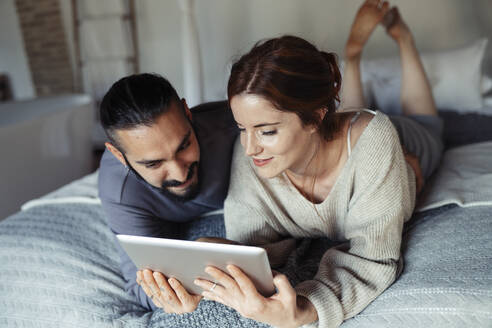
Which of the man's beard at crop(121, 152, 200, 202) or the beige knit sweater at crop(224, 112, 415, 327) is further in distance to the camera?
the man's beard at crop(121, 152, 200, 202)

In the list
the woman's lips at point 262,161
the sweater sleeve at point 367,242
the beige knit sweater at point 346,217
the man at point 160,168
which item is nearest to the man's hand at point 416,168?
the man at point 160,168

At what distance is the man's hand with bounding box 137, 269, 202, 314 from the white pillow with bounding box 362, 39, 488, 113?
5.59 feet

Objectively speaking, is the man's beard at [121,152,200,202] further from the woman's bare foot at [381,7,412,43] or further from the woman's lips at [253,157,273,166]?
the woman's bare foot at [381,7,412,43]

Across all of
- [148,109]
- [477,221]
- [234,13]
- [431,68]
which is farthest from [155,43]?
[477,221]

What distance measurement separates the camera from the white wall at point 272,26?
291 cm

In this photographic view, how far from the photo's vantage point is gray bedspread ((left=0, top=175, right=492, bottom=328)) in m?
0.89

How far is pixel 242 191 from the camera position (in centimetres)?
121

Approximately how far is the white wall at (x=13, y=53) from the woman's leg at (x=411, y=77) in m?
3.98

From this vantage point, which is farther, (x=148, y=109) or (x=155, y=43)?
(x=155, y=43)

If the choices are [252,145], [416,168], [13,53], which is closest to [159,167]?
[252,145]

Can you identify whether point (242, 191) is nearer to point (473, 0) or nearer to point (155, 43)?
point (473, 0)

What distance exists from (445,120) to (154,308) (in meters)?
1.74

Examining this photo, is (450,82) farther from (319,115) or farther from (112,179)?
(112,179)

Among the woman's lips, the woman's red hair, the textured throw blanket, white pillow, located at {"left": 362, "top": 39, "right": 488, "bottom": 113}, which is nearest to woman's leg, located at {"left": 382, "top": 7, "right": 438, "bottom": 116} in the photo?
white pillow, located at {"left": 362, "top": 39, "right": 488, "bottom": 113}
